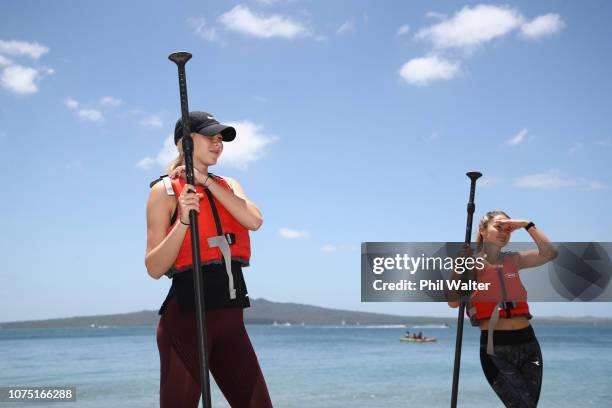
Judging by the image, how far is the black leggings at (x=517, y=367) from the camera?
18.1 ft

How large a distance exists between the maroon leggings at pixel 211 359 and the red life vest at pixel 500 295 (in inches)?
101

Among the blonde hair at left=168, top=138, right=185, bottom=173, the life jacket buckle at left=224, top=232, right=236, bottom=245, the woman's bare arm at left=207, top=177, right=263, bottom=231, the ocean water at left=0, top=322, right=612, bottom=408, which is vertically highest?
the blonde hair at left=168, top=138, right=185, bottom=173

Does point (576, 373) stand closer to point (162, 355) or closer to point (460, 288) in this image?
point (460, 288)

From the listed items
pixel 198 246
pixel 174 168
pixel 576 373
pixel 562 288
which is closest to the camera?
pixel 198 246

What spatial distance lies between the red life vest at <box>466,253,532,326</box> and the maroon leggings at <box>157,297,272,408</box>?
8.39 feet

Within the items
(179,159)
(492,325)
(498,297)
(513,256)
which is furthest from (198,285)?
(513,256)

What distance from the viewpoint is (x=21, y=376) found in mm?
45750

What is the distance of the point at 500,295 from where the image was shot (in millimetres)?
5766

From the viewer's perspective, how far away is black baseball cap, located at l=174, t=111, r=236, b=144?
12.7ft

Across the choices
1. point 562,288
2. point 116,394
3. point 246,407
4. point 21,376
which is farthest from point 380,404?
point 21,376

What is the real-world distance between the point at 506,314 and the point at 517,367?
1.44 ft

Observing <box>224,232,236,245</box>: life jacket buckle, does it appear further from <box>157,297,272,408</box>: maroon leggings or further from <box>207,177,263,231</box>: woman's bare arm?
<box>157,297,272,408</box>: maroon leggings

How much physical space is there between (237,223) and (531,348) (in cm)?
305

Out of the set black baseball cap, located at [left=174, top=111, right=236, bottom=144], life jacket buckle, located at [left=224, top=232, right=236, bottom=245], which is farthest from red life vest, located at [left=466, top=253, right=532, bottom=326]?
black baseball cap, located at [left=174, top=111, right=236, bottom=144]
